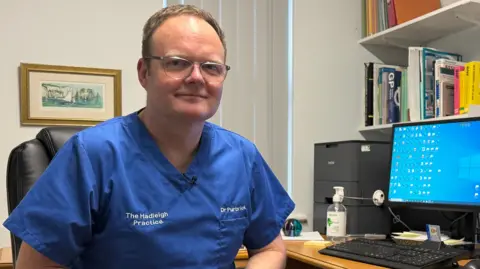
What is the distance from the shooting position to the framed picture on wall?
205cm

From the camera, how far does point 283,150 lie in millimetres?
2494

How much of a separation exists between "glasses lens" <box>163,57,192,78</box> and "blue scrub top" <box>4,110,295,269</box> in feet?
0.55

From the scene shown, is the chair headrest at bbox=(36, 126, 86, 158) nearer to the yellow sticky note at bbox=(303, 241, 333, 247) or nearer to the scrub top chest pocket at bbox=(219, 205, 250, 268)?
Answer: the scrub top chest pocket at bbox=(219, 205, 250, 268)

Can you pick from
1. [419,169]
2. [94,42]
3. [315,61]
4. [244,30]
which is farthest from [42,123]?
[419,169]

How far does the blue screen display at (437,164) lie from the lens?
1655 millimetres

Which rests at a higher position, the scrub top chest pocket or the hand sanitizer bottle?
the scrub top chest pocket

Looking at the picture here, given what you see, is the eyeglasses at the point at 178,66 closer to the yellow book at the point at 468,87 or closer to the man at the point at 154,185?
the man at the point at 154,185

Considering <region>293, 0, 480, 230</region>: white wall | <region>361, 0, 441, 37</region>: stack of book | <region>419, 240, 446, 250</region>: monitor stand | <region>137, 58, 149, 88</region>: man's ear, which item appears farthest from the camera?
<region>293, 0, 480, 230</region>: white wall

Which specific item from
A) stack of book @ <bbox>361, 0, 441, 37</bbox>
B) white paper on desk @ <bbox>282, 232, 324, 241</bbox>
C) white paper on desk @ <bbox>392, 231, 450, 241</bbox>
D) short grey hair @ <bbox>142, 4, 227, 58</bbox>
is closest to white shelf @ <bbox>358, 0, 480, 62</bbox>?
stack of book @ <bbox>361, 0, 441, 37</bbox>

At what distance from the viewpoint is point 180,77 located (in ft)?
3.58

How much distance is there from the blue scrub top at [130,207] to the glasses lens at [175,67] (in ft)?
0.55

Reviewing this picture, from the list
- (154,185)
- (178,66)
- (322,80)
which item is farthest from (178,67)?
(322,80)

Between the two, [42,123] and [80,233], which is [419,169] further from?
[42,123]

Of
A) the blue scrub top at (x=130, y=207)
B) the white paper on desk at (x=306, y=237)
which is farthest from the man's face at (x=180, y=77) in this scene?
the white paper on desk at (x=306, y=237)
